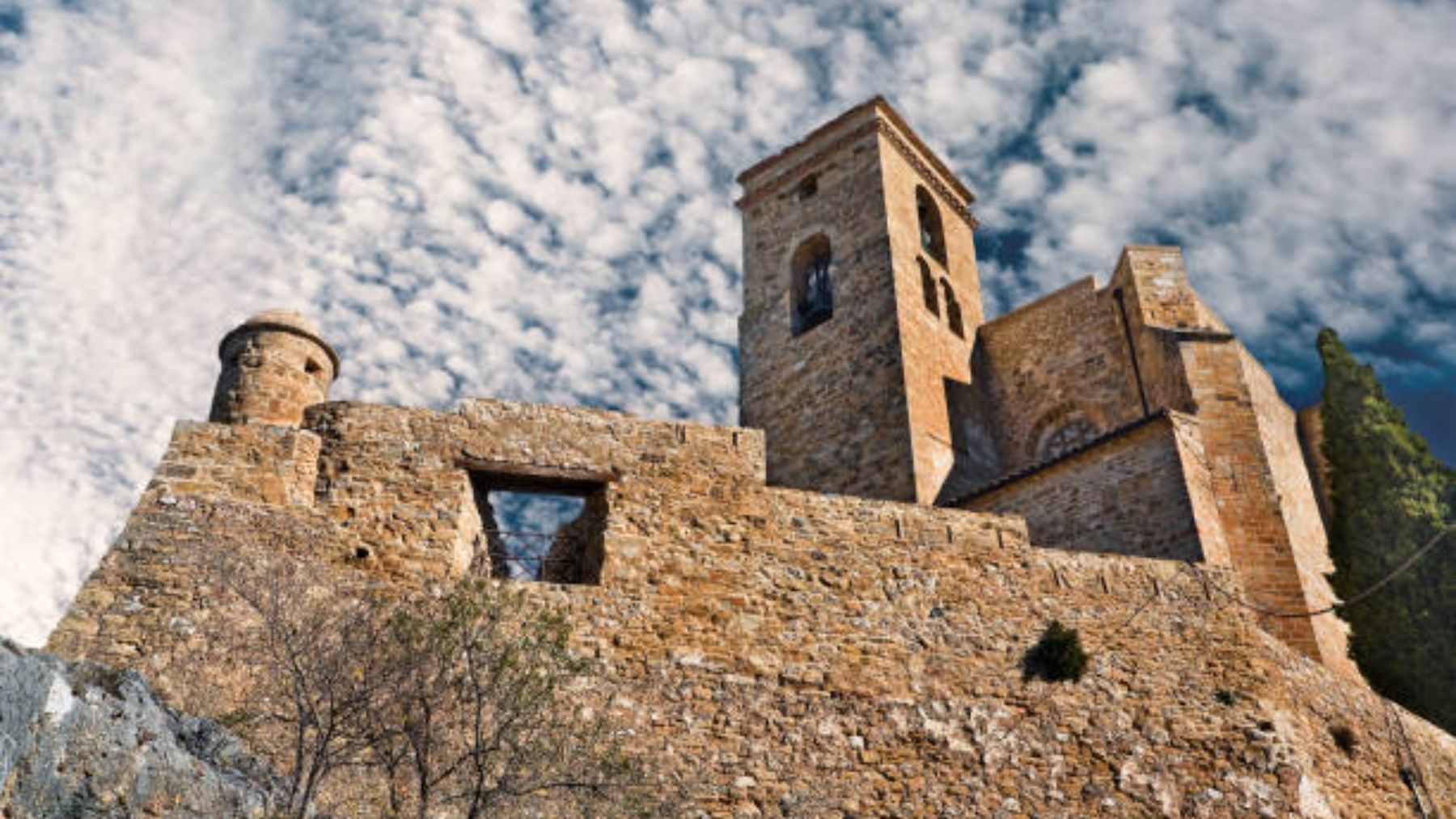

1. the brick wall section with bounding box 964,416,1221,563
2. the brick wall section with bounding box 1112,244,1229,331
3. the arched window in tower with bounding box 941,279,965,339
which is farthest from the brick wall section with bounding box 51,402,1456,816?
the arched window in tower with bounding box 941,279,965,339

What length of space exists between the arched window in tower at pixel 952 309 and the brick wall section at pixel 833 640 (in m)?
10.2

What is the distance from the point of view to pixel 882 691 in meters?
11.0

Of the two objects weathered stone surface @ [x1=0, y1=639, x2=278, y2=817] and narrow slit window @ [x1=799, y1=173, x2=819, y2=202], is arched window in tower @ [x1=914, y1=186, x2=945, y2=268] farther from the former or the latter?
weathered stone surface @ [x1=0, y1=639, x2=278, y2=817]

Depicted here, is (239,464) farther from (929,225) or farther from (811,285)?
(929,225)

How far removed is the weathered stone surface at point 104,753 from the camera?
5754 millimetres

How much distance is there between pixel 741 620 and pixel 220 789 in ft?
17.3

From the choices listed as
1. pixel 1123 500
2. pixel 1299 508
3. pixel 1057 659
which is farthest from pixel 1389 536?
pixel 1057 659

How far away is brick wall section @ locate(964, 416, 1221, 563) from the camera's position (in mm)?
14055

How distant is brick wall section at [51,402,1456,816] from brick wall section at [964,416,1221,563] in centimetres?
118

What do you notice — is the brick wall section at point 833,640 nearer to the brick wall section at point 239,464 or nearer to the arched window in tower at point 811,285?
the brick wall section at point 239,464

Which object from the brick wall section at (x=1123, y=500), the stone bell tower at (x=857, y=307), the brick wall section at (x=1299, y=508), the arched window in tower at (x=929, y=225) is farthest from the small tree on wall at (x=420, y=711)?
the arched window in tower at (x=929, y=225)

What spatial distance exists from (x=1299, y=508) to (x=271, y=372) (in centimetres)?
1542

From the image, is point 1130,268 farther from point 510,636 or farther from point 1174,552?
point 510,636

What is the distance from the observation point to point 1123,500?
14.8 metres
